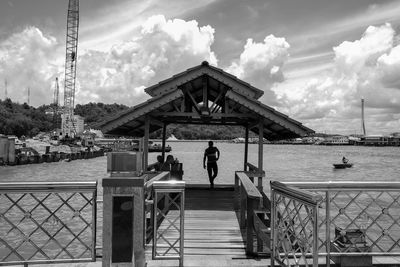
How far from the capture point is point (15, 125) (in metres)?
110

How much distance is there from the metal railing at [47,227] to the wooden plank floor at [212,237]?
142 cm

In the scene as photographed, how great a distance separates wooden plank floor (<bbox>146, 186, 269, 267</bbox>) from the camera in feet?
20.4

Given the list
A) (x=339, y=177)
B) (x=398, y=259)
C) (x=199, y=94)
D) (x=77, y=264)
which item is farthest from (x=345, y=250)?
(x=339, y=177)

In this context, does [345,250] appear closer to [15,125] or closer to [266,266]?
[266,266]

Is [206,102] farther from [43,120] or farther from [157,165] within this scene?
[43,120]

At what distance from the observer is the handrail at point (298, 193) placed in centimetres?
412

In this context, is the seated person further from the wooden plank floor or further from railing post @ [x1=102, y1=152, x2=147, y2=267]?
railing post @ [x1=102, y1=152, x2=147, y2=267]

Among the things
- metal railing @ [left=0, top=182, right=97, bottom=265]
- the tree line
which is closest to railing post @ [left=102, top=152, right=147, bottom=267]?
metal railing @ [left=0, top=182, right=97, bottom=265]

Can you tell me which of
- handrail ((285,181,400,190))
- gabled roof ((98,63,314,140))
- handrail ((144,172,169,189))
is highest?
gabled roof ((98,63,314,140))

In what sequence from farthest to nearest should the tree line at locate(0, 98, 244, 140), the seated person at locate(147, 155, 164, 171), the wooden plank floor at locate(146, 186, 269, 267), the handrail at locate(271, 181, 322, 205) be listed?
1. the tree line at locate(0, 98, 244, 140)
2. the seated person at locate(147, 155, 164, 171)
3. the wooden plank floor at locate(146, 186, 269, 267)
4. the handrail at locate(271, 181, 322, 205)

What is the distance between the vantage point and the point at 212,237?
7688 mm

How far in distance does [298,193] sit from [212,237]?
361cm

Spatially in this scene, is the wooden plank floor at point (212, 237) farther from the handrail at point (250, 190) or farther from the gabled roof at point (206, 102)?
the gabled roof at point (206, 102)

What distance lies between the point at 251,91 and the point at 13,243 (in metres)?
9.77
